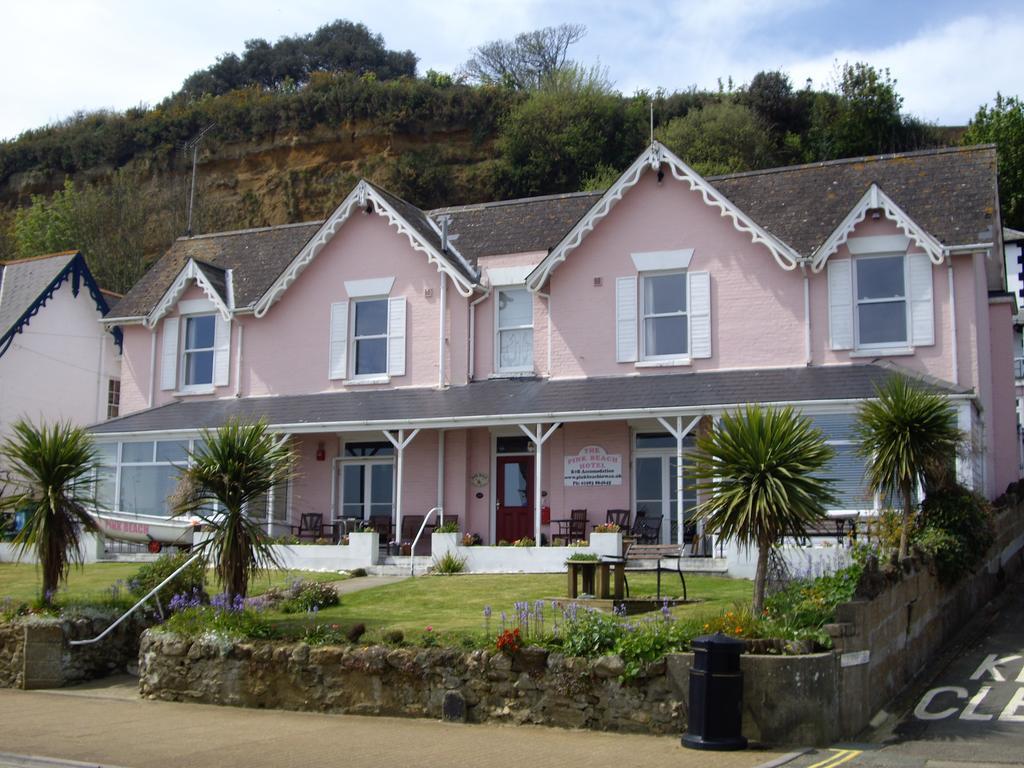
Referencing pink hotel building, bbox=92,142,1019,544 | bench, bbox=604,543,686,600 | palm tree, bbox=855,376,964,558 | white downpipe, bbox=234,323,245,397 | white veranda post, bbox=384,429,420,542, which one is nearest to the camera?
palm tree, bbox=855,376,964,558

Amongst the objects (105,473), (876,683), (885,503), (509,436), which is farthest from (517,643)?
(105,473)

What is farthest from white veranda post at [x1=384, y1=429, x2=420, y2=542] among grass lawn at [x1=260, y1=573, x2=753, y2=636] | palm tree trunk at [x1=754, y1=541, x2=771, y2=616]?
palm tree trunk at [x1=754, y1=541, x2=771, y2=616]

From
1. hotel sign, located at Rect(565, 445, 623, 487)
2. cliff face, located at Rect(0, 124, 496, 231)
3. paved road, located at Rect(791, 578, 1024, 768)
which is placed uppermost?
cliff face, located at Rect(0, 124, 496, 231)

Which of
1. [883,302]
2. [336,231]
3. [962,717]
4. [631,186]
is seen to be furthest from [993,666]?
[336,231]

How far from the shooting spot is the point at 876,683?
12.2 m

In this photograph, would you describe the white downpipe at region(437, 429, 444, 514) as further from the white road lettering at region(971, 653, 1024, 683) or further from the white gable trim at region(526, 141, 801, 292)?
the white road lettering at region(971, 653, 1024, 683)

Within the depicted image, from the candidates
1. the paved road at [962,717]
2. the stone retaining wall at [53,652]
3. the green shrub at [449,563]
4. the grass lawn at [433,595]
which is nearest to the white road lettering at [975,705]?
the paved road at [962,717]

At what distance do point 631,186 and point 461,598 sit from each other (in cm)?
1049

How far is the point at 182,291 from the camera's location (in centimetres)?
2812

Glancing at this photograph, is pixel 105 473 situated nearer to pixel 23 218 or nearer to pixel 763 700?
pixel 763 700

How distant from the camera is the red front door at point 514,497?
79.0ft

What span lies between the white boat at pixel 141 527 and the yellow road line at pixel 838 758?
16627mm

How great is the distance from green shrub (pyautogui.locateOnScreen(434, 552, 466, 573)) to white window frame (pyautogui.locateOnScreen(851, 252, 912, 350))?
8.73 m

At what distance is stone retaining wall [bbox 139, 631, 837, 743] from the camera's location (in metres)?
10.7
